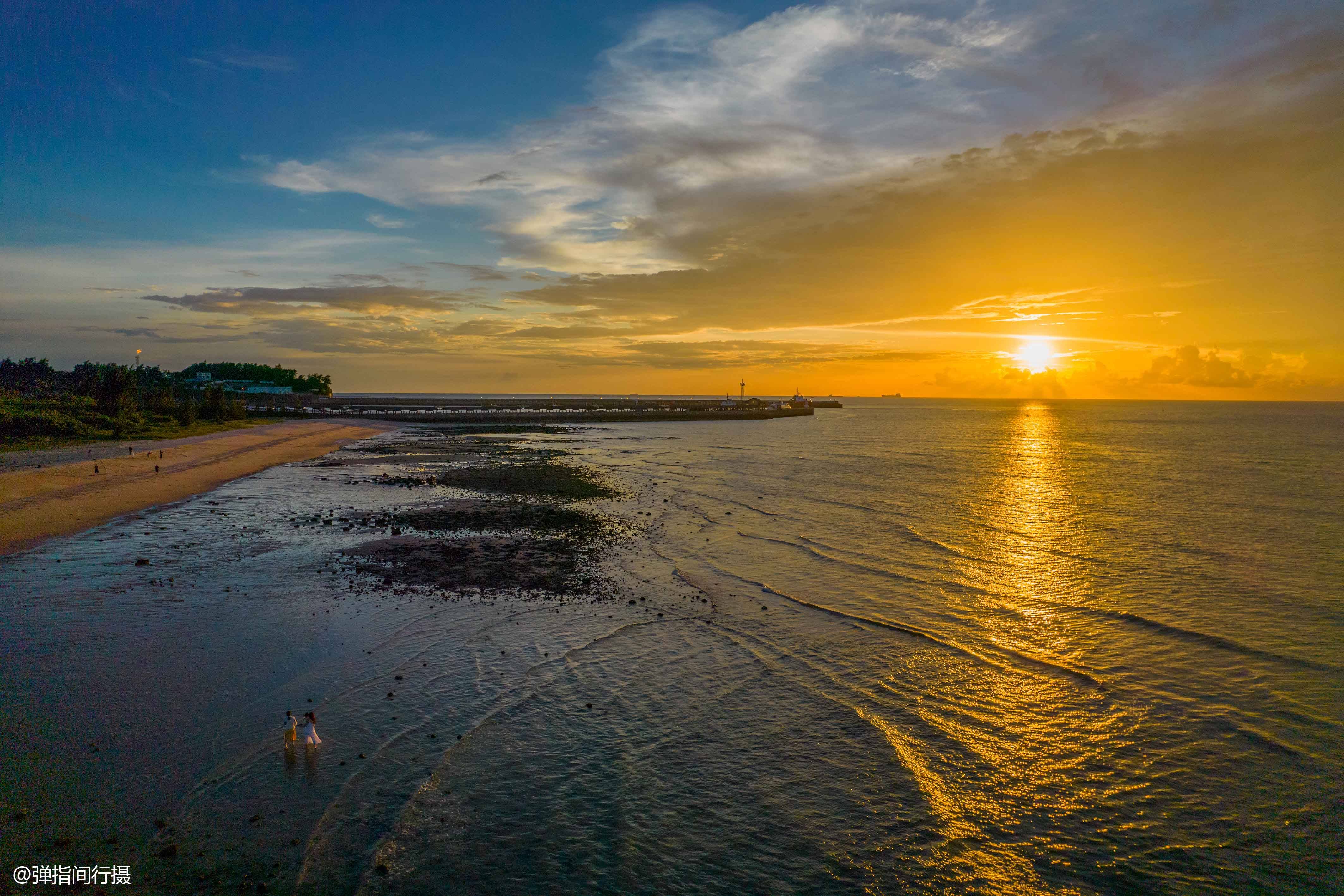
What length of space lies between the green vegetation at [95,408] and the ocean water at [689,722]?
4141 cm

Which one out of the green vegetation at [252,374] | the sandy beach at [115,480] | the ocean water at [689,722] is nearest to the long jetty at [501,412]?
the green vegetation at [252,374]

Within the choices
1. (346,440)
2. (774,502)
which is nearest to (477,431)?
(346,440)

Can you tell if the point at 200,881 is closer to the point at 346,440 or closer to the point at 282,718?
the point at 282,718

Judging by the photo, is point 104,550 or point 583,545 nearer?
point 104,550

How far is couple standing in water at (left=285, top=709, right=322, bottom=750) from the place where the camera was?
1067cm

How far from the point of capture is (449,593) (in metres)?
19.7

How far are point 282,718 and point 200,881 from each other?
4.38 meters

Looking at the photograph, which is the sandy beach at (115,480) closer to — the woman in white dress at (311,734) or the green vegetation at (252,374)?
the woman in white dress at (311,734)

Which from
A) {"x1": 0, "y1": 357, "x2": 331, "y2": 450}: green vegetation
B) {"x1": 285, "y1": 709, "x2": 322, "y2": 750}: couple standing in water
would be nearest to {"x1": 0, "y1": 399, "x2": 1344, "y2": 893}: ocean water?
{"x1": 285, "y1": 709, "x2": 322, "y2": 750}: couple standing in water

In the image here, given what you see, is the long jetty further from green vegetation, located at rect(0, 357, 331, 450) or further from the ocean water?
the ocean water

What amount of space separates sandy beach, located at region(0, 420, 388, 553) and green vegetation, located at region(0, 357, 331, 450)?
188 inches

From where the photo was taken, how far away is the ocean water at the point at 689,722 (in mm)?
8734

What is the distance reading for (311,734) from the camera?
10641mm

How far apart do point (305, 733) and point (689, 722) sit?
672 cm
